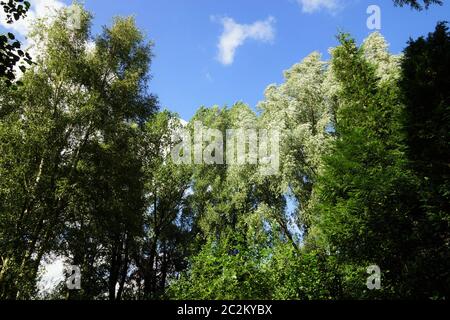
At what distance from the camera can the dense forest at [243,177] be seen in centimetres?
1320

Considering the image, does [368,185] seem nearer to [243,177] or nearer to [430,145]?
[430,145]

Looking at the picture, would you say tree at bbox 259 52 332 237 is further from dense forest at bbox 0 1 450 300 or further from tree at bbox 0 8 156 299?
tree at bbox 0 8 156 299

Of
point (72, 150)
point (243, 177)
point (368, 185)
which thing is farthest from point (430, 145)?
point (72, 150)

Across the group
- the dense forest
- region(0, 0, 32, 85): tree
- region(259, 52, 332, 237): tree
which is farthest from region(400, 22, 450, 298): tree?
region(0, 0, 32, 85): tree

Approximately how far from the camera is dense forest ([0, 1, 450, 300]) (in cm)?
1320

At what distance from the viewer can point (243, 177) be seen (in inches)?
1117

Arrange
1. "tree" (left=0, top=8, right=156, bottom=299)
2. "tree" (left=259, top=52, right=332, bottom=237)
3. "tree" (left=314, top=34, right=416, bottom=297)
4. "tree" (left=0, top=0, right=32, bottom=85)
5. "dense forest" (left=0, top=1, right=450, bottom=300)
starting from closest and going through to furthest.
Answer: "tree" (left=0, top=0, right=32, bottom=85) < "dense forest" (left=0, top=1, right=450, bottom=300) < "tree" (left=314, top=34, right=416, bottom=297) < "tree" (left=0, top=8, right=156, bottom=299) < "tree" (left=259, top=52, right=332, bottom=237)

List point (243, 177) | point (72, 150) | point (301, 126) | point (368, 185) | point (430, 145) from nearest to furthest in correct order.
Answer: point (430, 145)
point (368, 185)
point (72, 150)
point (301, 126)
point (243, 177)

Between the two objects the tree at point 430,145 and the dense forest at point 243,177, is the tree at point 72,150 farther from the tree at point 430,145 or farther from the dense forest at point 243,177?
the tree at point 430,145

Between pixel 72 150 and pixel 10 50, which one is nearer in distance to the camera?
pixel 10 50

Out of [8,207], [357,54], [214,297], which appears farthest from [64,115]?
[357,54]
